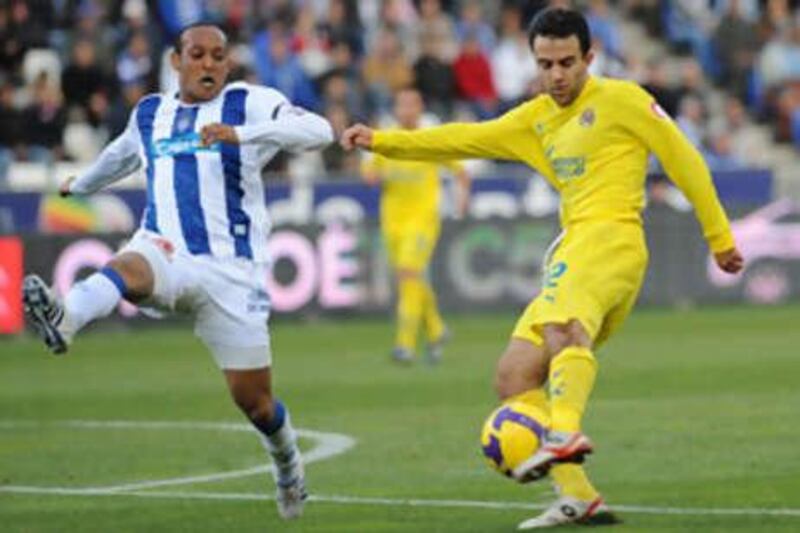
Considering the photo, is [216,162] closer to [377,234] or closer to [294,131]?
[294,131]

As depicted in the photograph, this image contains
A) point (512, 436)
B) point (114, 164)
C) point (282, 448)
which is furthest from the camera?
point (114, 164)

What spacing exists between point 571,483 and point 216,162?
2412 millimetres

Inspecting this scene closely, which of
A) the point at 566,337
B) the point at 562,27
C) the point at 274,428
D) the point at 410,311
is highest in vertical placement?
the point at 562,27

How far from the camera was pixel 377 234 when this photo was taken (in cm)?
2538

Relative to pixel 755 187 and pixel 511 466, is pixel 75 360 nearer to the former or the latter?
pixel 755 187

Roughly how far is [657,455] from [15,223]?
12.9 m

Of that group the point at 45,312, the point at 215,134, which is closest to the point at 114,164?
the point at 215,134

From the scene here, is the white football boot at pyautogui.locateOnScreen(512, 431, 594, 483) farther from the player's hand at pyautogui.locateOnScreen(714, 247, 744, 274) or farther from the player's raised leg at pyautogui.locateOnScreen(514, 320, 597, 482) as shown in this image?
the player's hand at pyautogui.locateOnScreen(714, 247, 744, 274)

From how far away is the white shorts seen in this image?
10.5m

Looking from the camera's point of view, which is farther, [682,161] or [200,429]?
[200,429]

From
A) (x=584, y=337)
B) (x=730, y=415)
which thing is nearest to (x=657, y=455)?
(x=730, y=415)

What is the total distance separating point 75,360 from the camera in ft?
70.3

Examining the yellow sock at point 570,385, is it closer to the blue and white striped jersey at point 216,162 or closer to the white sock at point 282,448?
the white sock at point 282,448

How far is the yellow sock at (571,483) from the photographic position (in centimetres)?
973
